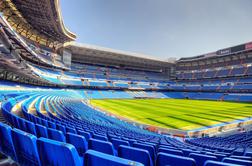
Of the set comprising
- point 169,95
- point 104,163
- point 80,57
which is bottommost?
point 169,95

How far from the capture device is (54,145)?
1.75 metres

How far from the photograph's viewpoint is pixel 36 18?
2384cm

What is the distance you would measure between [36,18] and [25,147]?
26796mm

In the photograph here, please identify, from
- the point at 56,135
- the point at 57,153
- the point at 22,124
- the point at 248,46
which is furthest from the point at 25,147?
the point at 248,46

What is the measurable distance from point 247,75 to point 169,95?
2469 centimetres

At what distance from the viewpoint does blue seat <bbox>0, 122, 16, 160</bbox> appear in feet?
8.30

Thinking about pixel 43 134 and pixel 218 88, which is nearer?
pixel 43 134

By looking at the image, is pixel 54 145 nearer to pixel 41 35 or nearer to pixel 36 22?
pixel 36 22

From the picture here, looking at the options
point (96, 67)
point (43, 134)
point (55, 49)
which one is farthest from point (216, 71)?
point (43, 134)

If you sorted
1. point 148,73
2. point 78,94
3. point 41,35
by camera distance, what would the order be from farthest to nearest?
point 148,73, point 78,94, point 41,35

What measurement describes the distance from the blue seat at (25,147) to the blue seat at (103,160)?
3.16 ft

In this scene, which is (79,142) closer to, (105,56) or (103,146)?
(103,146)

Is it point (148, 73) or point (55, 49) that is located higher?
point (55, 49)

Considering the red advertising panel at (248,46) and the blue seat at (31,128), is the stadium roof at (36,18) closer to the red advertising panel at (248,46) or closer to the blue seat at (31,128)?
the blue seat at (31,128)
